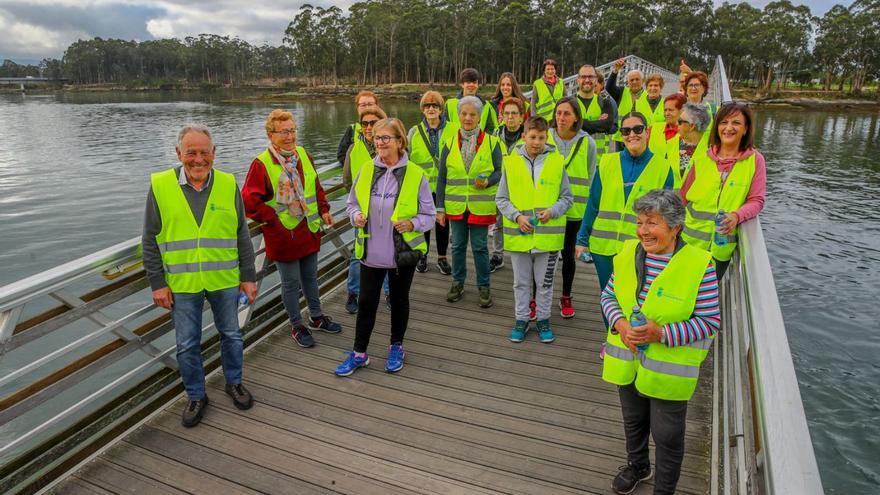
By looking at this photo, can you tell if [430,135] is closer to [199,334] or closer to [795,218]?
[199,334]

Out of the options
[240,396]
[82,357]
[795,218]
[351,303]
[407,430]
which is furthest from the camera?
[795,218]

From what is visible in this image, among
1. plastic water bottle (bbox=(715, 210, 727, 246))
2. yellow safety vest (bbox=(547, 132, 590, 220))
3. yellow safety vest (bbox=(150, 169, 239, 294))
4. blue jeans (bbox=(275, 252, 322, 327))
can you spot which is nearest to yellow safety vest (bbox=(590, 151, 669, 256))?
plastic water bottle (bbox=(715, 210, 727, 246))

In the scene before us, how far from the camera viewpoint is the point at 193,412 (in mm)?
3248

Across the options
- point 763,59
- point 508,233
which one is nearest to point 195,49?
point 763,59

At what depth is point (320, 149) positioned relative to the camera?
27.2m

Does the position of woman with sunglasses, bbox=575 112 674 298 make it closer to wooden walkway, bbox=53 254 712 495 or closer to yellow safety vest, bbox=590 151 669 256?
yellow safety vest, bbox=590 151 669 256

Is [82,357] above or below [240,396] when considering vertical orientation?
above

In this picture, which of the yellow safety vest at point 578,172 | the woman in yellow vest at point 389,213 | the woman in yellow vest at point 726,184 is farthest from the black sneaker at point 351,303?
the woman in yellow vest at point 726,184

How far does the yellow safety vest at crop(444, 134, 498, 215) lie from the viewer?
4527mm

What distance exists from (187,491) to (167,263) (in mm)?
1182

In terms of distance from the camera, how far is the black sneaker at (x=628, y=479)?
2.64 m

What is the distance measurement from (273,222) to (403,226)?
969 mm

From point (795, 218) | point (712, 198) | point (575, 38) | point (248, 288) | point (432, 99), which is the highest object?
point (575, 38)

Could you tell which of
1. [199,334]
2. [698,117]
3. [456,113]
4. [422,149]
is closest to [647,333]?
[199,334]
